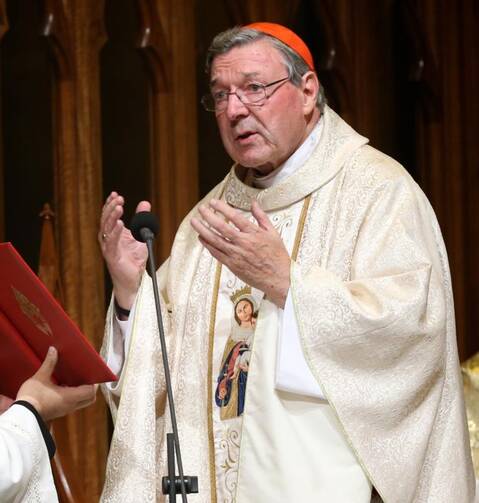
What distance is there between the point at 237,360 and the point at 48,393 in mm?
560

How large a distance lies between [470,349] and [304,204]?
316 cm

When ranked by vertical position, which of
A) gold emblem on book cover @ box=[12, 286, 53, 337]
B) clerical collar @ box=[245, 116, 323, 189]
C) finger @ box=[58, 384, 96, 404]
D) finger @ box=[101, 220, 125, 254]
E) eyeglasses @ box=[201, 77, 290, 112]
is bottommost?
finger @ box=[58, 384, 96, 404]

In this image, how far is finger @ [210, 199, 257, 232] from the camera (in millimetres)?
3260

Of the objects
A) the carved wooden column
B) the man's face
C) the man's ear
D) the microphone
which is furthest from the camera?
the carved wooden column

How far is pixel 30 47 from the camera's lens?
527cm

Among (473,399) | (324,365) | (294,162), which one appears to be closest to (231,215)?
(324,365)

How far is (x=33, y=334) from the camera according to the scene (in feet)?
11.0

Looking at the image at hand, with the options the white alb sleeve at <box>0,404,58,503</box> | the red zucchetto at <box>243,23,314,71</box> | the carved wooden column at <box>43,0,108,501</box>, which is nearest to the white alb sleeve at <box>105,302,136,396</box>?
the white alb sleeve at <box>0,404,58,503</box>

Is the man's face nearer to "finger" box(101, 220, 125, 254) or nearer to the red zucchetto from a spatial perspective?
the red zucchetto

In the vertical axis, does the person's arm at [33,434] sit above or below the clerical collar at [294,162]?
below

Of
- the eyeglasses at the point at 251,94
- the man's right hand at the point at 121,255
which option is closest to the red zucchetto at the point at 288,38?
the eyeglasses at the point at 251,94

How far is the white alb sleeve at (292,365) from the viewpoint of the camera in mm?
3357

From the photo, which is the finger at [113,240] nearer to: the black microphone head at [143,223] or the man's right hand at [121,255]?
the man's right hand at [121,255]

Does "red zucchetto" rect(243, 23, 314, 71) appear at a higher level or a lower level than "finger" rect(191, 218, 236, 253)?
higher
